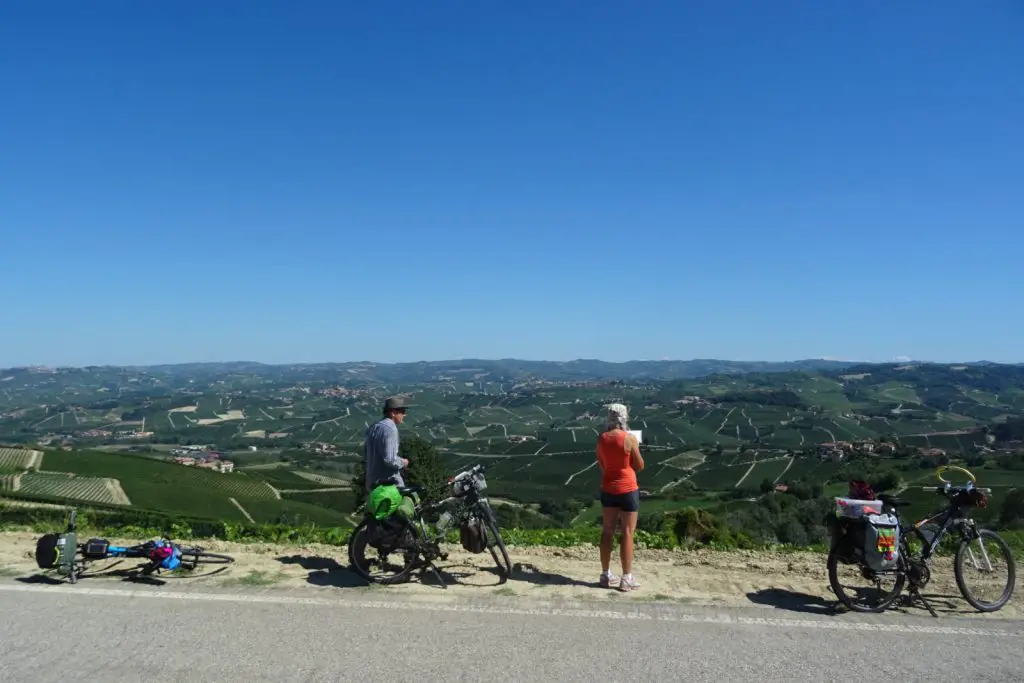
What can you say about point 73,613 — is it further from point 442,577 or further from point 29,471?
point 29,471

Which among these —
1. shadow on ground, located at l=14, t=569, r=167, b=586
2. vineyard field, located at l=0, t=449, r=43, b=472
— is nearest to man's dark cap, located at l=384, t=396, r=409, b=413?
shadow on ground, located at l=14, t=569, r=167, b=586

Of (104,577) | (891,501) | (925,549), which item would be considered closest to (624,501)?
(891,501)

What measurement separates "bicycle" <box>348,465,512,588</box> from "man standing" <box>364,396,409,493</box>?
0.11m

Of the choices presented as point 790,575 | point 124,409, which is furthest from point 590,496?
point 124,409

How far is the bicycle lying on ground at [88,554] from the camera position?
5988mm

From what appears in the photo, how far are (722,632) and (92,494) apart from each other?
159ft

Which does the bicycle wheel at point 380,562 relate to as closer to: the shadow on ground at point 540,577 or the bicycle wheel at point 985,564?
the shadow on ground at point 540,577

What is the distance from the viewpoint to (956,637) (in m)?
4.81

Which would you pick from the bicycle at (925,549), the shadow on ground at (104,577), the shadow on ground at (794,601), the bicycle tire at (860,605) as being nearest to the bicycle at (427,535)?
the shadow on ground at (104,577)

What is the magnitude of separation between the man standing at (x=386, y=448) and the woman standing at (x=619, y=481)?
2142mm

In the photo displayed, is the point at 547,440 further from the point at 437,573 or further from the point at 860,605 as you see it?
the point at 860,605

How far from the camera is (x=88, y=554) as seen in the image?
6.15 meters

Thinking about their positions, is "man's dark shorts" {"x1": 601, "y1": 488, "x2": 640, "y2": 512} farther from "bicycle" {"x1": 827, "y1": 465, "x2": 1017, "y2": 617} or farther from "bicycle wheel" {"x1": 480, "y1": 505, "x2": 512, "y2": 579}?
"bicycle" {"x1": 827, "y1": 465, "x2": 1017, "y2": 617}

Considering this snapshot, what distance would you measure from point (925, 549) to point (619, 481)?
2.84 m
